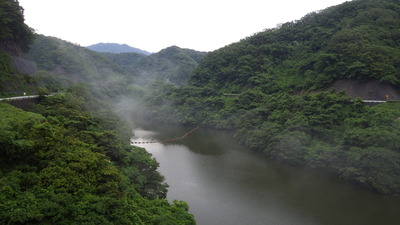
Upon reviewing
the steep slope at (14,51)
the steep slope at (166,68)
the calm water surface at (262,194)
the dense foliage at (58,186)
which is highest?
the steep slope at (166,68)

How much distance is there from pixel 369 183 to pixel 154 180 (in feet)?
62.7

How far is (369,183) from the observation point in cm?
2269

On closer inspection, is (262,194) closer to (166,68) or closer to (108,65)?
(108,65)

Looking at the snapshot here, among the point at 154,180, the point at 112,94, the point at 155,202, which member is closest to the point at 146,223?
the point at 155,202

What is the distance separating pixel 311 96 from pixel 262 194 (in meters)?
19.8

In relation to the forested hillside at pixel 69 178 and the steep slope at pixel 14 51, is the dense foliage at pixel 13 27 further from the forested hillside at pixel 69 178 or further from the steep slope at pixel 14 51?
the forested hillside at pixel 69 178

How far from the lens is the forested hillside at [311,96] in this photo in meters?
24.4

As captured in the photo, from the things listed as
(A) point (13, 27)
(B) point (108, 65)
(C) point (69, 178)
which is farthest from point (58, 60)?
(C) point (69, 178)

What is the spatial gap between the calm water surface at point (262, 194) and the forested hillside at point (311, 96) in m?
2.05

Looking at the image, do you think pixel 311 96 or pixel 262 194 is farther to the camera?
pixel 311 96

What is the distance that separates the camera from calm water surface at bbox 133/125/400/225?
18500 millimetres

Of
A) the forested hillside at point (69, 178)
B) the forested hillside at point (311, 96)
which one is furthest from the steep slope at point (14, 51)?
the forested hillside at point (311, 96)

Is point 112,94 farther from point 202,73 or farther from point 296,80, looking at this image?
point 296,80

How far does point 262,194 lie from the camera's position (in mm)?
21906
